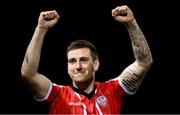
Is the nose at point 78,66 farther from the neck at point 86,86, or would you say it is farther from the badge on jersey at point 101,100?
the badge on jersey at point 101,100

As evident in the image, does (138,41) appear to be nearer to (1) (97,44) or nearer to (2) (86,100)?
(2) (86,100)

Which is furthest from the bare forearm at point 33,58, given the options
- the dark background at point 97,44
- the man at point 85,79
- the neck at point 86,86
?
the dark background at point 97,44

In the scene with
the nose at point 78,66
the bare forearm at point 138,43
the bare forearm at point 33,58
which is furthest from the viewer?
the bare forearm at point 138,43

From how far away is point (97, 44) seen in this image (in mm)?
4785

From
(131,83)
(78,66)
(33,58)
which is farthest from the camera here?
(131,83)

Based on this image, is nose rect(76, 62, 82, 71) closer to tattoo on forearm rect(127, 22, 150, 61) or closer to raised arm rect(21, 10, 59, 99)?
raised arm rect(21, 10, 59, 99)

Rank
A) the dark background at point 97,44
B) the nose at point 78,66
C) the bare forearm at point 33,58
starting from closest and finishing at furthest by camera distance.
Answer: the bare forearm at point 33,58, the nose at point 78,66, the dark background at point 97,44

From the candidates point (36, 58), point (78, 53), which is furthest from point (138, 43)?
point (36, 58)

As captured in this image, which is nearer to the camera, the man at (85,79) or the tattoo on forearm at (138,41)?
the man at (85,79)

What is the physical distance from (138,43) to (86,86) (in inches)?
16.8

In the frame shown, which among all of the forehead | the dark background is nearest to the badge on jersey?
the forehead

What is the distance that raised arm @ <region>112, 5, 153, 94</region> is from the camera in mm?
3084

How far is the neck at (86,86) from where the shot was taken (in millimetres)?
3152
